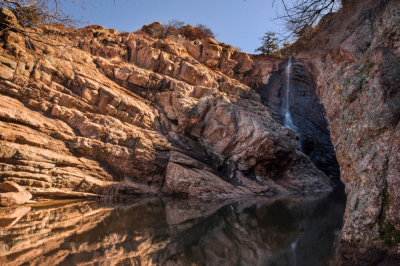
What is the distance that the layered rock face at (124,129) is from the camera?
1009 centimetres

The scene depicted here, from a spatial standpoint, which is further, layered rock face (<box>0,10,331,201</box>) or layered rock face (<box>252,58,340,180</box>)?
layered rock face (<box>252,58,340,180</box>)

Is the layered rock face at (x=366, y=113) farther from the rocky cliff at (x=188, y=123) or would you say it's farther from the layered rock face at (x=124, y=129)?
the layered rock face at (x=124, y=129)

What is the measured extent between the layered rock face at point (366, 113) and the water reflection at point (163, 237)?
2.98ft

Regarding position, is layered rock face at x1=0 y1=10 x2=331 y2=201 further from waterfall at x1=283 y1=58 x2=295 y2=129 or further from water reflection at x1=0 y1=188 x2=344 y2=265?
waterfall at x1=283 y1=58 x2=295 y2=129

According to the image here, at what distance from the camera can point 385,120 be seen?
4.30m

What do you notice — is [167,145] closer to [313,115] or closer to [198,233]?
[198,233]

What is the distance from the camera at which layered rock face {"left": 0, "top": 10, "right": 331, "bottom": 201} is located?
10.1m

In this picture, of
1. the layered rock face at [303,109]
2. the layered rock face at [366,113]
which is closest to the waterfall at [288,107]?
the layered rock face at [303,109]

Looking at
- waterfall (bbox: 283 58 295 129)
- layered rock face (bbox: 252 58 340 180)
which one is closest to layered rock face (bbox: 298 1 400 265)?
waterfall (bbox: 283 58 295 129)

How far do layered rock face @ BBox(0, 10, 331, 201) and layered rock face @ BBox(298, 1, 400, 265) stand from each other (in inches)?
299

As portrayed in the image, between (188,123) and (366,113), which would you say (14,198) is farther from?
(366,113)

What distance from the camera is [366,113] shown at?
489cm

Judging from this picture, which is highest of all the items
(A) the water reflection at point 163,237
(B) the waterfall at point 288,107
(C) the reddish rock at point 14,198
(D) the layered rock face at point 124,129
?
(B) the waterfall at point 288,107

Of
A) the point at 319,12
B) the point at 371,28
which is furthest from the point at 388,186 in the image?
the point at 371,28
